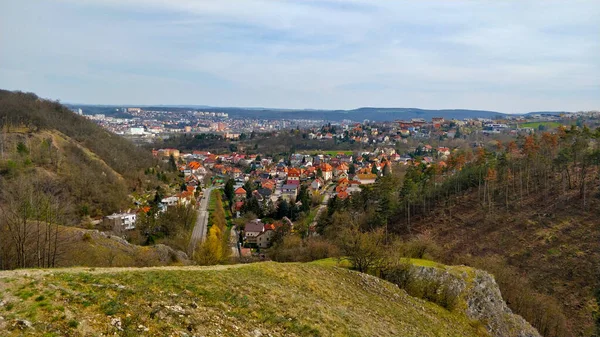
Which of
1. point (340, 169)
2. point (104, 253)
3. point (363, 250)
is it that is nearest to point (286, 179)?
point (340, 169)

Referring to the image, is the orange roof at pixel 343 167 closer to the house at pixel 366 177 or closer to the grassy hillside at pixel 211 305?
the house at pixel 366 177

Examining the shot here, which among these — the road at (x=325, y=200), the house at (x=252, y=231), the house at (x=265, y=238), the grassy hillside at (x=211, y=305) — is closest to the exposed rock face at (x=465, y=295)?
the grassy hillside at (x=211, y=305)

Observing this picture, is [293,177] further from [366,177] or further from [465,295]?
[465,295]

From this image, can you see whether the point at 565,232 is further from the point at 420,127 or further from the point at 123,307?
the point at 420,127

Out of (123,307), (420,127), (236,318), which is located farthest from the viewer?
(420,127)

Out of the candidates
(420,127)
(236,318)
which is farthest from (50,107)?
(420,127)

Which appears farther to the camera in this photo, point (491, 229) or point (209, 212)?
point (209, 212)


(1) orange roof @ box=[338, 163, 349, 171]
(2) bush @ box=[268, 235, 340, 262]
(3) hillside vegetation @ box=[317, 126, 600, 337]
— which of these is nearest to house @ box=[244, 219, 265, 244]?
(3) hillside vegetation @ box=[317, 126, 600, 337]
